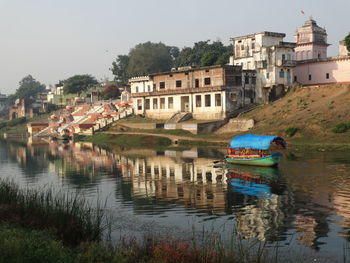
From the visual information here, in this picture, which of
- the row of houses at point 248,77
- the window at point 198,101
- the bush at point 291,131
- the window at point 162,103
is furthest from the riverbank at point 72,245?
the window at point 162,103

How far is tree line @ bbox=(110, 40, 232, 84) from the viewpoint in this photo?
4673 inches

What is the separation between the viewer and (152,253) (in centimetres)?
1662

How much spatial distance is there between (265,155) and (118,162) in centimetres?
1749

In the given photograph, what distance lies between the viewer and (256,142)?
140ft

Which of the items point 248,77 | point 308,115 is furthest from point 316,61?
point 308,115

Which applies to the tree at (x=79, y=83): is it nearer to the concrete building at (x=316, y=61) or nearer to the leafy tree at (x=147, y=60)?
the leafy tree at (x=147, y=60)

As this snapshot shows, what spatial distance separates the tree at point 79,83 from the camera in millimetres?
141625

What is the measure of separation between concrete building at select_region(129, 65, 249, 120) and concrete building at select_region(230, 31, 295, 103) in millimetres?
2130

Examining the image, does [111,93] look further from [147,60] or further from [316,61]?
[316,61]

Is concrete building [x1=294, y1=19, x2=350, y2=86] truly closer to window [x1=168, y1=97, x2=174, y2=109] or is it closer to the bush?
the bush

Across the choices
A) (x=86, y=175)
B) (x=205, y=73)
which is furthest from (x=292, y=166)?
(x=205, y=73)

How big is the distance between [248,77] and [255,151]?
120 feet

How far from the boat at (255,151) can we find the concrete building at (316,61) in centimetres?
3326

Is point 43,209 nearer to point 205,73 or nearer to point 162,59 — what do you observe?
point 205,73
